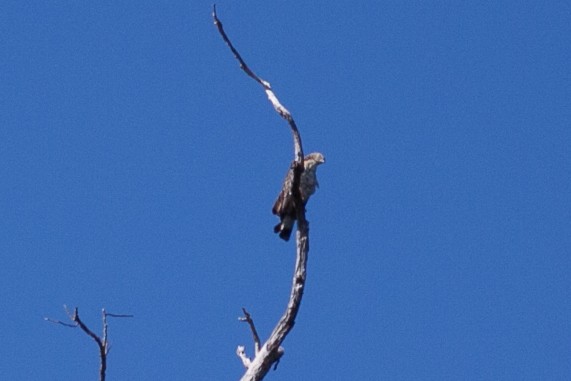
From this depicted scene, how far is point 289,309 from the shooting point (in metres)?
7.34

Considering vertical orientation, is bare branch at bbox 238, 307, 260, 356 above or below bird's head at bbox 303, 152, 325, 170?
below

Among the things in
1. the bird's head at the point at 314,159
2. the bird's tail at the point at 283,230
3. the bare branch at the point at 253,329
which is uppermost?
the bird's head at the point at 314,159

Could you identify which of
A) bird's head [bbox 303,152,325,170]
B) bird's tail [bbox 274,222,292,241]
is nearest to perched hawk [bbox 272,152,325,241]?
bird's tail [bbox 274,222,292,241]

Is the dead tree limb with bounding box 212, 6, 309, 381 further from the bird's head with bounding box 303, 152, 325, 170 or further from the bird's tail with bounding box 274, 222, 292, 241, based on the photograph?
the bird's head with bounding box 303, 152, 325, 170

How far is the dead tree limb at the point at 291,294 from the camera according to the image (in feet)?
24.1

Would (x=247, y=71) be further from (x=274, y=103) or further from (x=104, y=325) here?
(x=104, y=325)

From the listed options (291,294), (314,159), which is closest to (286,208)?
(291,294)

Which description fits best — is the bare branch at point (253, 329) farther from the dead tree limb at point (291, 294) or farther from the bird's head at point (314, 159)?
the bird's head at point (314, 159)

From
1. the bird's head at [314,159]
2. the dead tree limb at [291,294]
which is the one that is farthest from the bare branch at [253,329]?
the bird's head at [314,159]

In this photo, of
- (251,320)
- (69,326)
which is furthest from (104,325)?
(251,320)

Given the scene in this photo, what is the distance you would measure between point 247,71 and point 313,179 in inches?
69.1

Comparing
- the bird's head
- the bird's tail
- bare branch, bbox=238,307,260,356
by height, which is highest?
the bird's head

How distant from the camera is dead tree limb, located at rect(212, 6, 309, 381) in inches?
289

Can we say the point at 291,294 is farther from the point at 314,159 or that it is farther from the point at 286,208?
the point at 314,159
